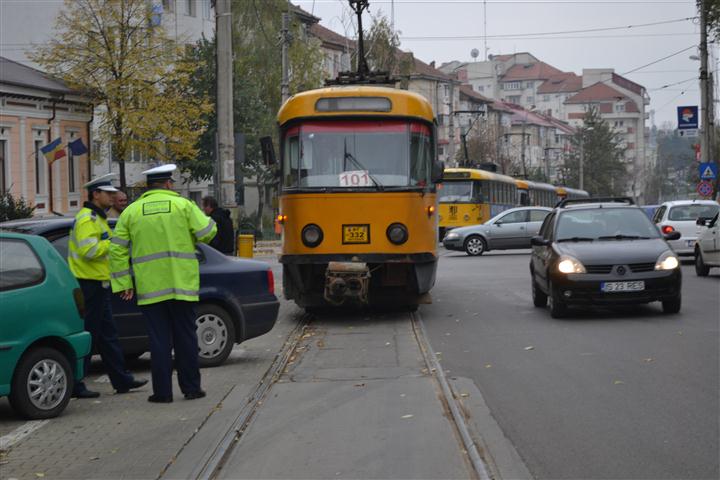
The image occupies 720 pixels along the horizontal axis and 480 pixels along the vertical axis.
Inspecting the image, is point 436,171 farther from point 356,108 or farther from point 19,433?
point 19,433

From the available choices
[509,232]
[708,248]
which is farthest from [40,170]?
[708,248]

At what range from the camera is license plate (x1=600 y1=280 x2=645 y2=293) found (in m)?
14.9

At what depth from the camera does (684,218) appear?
28031 millimetres

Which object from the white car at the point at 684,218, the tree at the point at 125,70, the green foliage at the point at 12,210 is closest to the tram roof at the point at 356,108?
the white car at the point at 684,218

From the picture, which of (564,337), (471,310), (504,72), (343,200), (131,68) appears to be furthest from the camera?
(504,72)

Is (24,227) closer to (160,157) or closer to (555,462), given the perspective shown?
(555,462)

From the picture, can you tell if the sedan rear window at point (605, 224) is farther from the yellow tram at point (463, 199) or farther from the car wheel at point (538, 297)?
the yellow tram at point (463, 199)

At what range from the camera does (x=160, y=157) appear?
4347 centimetres

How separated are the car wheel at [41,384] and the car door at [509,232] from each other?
27503mm

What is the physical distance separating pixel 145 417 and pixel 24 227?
9.59 feet

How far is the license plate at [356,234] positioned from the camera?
15.6 meters

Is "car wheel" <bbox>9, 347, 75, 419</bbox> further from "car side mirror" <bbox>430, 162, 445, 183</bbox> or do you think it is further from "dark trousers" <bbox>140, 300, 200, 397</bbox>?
"car side mirror" <bbox>430, 162, 445, 183</bbox>

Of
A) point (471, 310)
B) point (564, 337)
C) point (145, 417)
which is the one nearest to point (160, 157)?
point (471, 310)

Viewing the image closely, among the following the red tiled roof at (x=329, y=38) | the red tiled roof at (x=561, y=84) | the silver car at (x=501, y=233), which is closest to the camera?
the silver car at (x=501, y=233)
